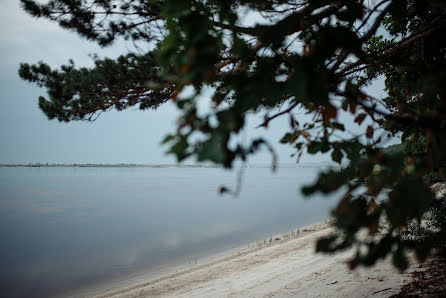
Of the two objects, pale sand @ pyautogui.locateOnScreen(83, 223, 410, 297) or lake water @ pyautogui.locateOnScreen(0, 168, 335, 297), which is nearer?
pale sand @ pyautogui.locateOnScreen(83, 223, 410, 297)

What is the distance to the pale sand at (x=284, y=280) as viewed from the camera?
13.9 feet

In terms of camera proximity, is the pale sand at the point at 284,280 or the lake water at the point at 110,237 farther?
the lake water at the point at 110,237

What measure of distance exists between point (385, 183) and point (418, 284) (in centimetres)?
394

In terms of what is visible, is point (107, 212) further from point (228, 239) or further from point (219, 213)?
point (228, 239)

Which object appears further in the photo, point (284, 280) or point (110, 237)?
point (110, 237)

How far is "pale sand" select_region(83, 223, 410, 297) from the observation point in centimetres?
425

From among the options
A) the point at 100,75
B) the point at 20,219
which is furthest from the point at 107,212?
the point at 100,75

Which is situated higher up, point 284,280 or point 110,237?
point 284,280

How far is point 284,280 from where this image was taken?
225 inches

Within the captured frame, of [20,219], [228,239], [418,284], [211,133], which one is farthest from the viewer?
[20,219]

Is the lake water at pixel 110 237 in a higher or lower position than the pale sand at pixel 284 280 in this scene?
lower

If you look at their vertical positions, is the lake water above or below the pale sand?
below

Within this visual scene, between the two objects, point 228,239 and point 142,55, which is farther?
point 228,239

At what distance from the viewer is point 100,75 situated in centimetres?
414
